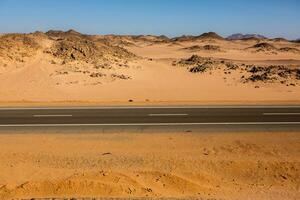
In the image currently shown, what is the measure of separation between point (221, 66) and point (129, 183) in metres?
31.4

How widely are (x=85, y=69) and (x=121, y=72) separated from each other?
9.66 ft

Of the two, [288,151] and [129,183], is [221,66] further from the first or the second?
[129,183]

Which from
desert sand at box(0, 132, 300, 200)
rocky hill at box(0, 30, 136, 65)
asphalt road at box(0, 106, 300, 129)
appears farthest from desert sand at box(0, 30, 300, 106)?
desert sand at box(0, 132, 300, 200)

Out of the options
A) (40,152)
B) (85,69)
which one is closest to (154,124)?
(40,152)

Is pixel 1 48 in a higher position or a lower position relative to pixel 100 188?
higher

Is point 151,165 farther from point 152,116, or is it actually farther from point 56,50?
point 56,50

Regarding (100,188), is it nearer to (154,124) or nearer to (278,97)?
(154,124)

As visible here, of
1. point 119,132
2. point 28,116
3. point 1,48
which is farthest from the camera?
point 1,48

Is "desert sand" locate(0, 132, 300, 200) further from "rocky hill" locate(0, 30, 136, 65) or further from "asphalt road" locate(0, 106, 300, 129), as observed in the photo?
"rocky hill" locate(0, 30, 136, 65)

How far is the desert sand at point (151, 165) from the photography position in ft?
37.6

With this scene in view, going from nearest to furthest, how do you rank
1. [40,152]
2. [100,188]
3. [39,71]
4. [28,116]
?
A: [100,188]
[40,152]
[28,116]
[39,71]

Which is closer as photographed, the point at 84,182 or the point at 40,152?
the point at 84,182

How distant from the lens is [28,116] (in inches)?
794

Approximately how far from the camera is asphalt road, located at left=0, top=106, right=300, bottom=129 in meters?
18.4
